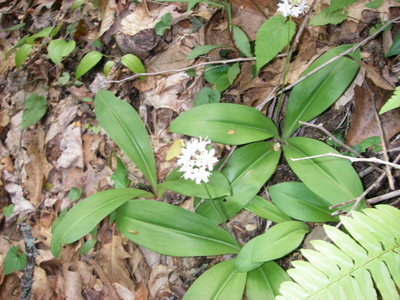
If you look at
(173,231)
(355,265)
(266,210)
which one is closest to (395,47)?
(266,210)

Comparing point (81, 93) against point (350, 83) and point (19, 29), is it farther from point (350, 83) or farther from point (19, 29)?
point (350, 83)

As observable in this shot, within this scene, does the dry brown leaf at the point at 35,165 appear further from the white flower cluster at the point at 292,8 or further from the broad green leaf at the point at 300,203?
the white flower cluster at the point at 292,8

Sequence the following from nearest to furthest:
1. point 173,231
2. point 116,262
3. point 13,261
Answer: point 173,231 → point 116,262 → point 13,261

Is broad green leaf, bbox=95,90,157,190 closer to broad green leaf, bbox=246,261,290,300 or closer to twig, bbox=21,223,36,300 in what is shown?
broad green leaf, bbox=246,261,290,300

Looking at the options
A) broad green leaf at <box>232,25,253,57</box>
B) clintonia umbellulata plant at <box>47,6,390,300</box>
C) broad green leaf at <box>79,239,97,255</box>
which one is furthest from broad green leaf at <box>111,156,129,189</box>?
broad green leaf at <box>232,25,253,57</box>

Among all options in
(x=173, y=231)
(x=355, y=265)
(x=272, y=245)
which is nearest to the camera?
(x=355, y=265)

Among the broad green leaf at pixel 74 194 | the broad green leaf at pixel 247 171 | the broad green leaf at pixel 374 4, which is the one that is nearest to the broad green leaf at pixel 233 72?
the broad green leaf at pixel 247 171

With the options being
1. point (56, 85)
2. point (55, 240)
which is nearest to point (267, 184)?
point (55, 240)

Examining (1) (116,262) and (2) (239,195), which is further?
(1) (116,262)

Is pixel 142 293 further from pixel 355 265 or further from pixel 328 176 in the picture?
pixel 355 265
